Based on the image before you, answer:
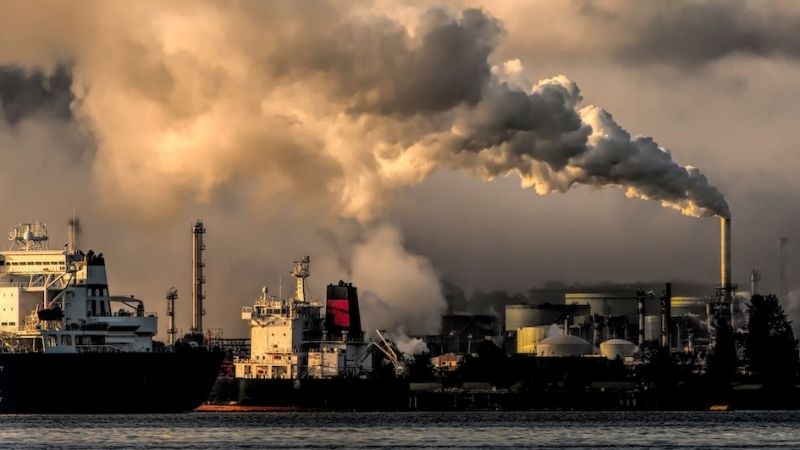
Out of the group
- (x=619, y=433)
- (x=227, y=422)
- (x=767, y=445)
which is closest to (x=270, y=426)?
(x=227, y=422)

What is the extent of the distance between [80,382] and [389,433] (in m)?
40.5

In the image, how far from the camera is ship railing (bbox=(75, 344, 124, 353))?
7800 inches

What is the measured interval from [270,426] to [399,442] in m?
35.1

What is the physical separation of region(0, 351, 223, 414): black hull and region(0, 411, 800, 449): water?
4.89 feet

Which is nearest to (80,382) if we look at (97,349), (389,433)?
(97,349)

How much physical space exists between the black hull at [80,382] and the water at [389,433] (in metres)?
1.49

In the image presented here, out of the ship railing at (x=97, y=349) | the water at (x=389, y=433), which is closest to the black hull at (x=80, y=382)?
the water at (x=389, y=433)

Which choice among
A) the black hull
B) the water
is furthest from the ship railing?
the water

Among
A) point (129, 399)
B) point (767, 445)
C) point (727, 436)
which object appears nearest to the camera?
point (767, 445)

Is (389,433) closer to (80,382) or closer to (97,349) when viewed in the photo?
(80,382)

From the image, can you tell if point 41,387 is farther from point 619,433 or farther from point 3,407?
point 619,433

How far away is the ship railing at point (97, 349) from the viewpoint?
198m

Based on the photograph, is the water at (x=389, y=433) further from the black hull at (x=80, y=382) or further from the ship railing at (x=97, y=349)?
the ship railing at (x=97, y=349)

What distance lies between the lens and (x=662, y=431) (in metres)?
168
